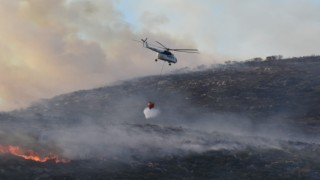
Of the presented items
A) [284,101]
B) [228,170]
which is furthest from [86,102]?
[228,170]

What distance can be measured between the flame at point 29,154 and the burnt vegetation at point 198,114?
5.65 feet

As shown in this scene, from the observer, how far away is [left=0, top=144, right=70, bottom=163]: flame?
58.4m

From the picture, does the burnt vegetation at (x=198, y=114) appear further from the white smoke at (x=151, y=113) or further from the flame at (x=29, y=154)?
the flame at (x=29, y=154)

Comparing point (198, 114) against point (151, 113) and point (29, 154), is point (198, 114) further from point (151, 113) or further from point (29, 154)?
point (29, 154)

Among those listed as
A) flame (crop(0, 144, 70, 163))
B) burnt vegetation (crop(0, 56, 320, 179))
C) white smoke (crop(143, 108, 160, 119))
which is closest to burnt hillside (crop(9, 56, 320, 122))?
burnt vegetation (crop(0, 56, 320, 179))

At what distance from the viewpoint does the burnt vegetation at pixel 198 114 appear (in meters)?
56.3

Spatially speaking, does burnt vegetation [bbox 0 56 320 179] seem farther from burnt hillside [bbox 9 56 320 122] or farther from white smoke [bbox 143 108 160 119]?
white smoke [bbox 143 108 160 119]

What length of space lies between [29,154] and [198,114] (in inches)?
1773

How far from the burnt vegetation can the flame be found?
172cm

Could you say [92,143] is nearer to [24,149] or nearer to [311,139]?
[24,149]

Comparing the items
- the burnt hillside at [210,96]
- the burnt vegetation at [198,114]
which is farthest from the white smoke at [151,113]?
the burnt hillside at [210,96]

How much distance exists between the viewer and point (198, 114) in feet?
324

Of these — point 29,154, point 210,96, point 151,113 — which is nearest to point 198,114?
point 151,113

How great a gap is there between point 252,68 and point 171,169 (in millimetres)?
80216
